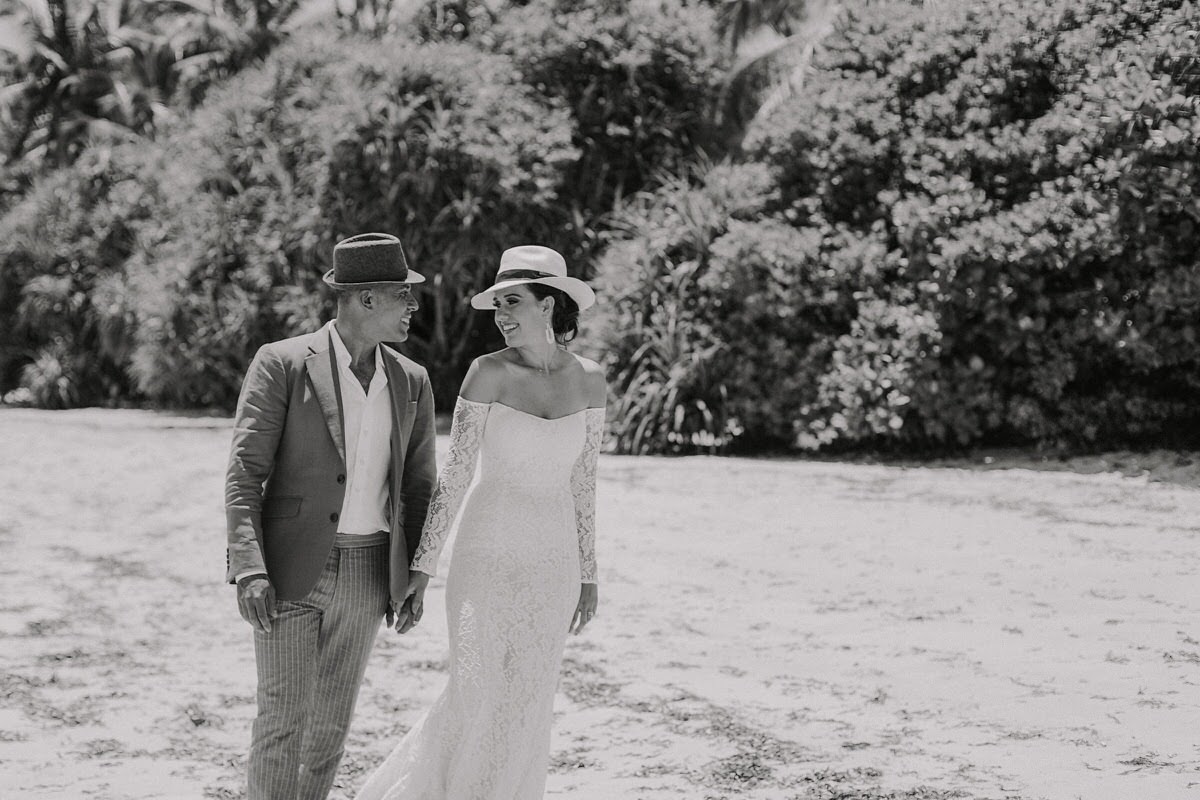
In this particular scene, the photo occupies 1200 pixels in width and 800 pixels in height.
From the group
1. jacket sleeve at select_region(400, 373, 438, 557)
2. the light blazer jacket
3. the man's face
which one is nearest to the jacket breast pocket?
the light blazer jacket

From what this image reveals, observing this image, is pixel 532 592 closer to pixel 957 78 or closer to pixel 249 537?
pixel 249 537

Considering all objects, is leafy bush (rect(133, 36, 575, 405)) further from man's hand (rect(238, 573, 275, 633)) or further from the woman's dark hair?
man's hand (rect(238, 573, 275, 633))

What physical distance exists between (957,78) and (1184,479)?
4.74 meters

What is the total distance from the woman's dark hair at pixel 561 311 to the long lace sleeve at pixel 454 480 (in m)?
0.35

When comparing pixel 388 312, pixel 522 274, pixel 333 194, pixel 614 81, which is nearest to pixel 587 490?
pixel 522 274

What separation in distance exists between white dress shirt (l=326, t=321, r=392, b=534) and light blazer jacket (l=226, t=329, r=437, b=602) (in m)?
0.06

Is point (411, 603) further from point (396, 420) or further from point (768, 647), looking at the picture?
point (768, 647)

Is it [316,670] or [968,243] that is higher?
[968,243]

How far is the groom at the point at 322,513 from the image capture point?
361cm

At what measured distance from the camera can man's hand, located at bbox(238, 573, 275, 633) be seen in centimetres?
352

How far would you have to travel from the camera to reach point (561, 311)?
13.1 feet

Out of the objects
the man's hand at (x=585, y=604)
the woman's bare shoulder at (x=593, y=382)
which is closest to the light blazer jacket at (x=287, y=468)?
the man's hand at (x=585, y=604)

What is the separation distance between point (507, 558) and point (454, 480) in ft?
0.94

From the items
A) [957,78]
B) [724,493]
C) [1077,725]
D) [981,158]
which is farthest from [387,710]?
[957,78]
